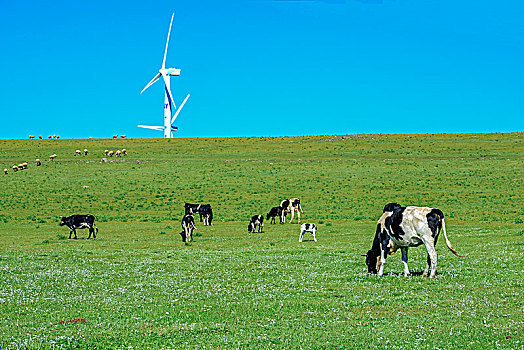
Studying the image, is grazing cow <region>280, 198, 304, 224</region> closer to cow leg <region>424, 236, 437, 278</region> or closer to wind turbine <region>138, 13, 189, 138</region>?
cow leg <region>424, 236, 437, 278</region>

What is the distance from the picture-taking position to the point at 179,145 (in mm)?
114312

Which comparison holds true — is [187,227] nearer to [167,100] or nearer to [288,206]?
[288,206]

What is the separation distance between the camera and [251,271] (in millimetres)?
18828

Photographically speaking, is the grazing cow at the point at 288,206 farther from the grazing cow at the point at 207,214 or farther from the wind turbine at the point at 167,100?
the wind turbine at the point at 167,100

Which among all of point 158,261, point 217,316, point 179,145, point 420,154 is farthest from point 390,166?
point 217,316

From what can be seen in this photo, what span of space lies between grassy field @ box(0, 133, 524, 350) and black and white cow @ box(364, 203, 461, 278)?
719 millimetres

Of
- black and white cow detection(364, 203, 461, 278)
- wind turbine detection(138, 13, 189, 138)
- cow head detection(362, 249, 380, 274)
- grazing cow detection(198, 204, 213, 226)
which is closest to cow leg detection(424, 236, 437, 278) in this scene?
black and white cow detection(364, 203, 461, 278)

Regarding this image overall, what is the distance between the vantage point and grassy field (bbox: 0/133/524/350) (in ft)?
35.0

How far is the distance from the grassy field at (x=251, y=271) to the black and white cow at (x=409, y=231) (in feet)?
2.36

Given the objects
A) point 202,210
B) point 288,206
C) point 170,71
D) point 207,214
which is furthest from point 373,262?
point 170,71

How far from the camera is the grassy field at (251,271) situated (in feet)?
35.0

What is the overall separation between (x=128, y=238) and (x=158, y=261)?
12.0 metres

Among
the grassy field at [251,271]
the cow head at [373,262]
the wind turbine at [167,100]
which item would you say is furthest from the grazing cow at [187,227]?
the wind turbine at [167,100]

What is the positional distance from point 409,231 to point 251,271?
18.3ft
